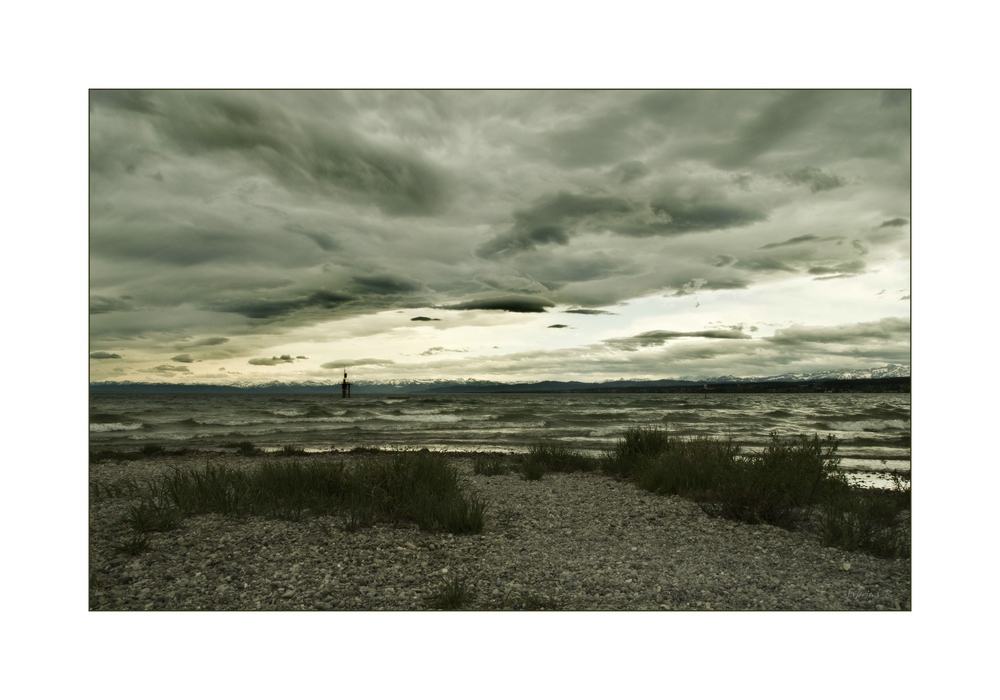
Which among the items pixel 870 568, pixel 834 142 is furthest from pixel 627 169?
pixel 870 568

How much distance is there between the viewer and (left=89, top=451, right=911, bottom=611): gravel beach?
14.1ft

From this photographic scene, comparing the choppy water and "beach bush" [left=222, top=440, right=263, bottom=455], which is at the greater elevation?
"beach bush" [left=222, top=440, right=263, bottom=455]

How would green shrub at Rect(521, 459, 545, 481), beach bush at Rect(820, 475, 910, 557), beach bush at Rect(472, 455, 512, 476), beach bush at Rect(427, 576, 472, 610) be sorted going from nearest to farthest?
beach bush at Rect(427, 576, 472, 610) < beach bush at Rect(820, 475, 910, 557) < green shrub at Rect(521, 459, 545, 481) < beach bush at Rect(472, 455, 512, 476)

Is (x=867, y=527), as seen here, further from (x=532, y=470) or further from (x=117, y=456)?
(x=117, y=456)

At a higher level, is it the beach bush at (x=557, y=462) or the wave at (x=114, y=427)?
the beach bush at (x=557, y=462)

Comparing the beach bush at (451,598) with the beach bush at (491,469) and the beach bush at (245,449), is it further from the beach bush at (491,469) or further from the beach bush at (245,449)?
the beach bush at (245,449)

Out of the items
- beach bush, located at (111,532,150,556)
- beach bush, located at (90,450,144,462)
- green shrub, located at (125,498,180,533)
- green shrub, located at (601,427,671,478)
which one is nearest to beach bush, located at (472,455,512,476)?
green shrub, located at (601,427,671,478)

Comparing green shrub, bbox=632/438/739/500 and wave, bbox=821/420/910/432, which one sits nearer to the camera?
green shrub, bbox=632/438/739/500

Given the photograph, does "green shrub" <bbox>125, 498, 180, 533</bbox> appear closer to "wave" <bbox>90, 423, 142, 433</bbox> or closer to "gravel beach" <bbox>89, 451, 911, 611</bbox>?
"gravel beach" <bbox>89, 451, 911, 611</bbox>

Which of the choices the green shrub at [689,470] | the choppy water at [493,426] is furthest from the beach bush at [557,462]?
the choppy water at [493,426]

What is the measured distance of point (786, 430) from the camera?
682 inches

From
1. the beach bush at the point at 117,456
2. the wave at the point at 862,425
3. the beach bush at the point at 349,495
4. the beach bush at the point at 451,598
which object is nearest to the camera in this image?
the beach bush at the point at 451,598

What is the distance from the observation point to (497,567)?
4.81 m

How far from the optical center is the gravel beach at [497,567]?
4.30 m
